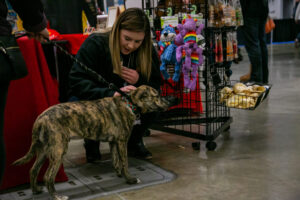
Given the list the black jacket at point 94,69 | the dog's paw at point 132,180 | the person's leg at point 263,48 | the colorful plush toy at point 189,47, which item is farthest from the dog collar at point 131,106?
the person's leg at point 263,48

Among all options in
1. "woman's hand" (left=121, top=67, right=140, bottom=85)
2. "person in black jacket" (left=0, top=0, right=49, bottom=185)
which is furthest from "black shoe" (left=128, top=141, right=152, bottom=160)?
"person in black jacket" (left=0, top=0, right=49, bottom=185)

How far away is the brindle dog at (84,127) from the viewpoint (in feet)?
6.46

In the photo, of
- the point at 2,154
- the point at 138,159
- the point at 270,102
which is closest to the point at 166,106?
the point at 138,159

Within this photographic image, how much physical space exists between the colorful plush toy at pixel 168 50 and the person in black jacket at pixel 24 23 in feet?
4.18

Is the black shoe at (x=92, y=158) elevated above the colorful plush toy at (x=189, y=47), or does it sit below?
below

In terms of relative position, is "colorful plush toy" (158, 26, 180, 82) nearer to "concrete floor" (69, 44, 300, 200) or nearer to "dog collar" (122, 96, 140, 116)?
"concrete floor" (69, 44, 300, 200)

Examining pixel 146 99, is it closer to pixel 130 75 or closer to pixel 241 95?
pixel 130 75

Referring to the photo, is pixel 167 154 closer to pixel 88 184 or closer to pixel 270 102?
pixel 88 184

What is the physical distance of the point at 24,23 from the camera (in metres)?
1.67

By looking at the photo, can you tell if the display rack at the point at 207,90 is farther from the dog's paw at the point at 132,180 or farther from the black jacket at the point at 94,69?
the dog's paw at the point at 132,180

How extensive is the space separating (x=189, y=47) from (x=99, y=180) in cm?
121

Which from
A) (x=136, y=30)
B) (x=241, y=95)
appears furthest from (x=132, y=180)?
(x=241, y=95)

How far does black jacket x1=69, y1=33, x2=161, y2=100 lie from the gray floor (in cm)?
62

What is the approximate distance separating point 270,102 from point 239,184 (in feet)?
8.38
